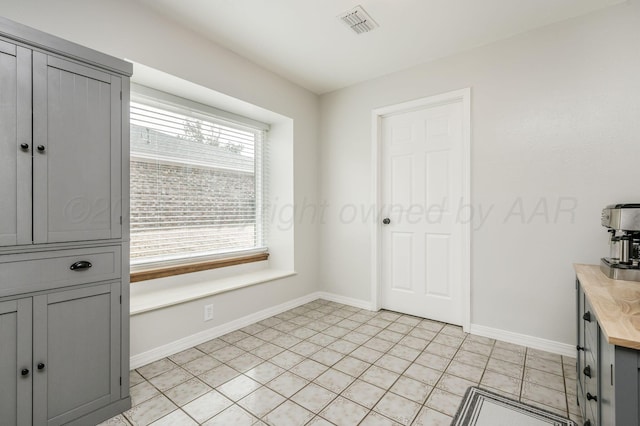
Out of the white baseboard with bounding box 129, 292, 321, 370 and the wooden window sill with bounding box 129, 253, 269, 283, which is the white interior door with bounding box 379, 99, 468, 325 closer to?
the white baseboard with bounding box 129, 292, 321, 370

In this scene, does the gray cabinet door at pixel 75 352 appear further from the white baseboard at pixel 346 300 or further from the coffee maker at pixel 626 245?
the coffee maker at pixel 626 245

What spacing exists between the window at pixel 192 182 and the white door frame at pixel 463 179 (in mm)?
1359

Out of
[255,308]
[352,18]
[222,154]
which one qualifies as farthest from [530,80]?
[255,308]

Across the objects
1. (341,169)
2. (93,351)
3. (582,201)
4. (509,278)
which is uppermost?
(341,169)

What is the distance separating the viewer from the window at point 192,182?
8.53 ft

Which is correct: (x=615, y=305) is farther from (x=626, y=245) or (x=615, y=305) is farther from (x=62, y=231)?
(x=62, y=231)

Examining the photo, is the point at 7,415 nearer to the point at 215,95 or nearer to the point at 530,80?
the point at 215,95

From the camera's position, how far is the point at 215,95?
2.80m

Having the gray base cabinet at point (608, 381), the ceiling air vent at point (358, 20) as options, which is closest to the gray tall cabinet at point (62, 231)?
the ceiling air vent at point (358, 20)

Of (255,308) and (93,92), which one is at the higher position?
(93,92)

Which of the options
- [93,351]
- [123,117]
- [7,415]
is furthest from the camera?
[123,117]

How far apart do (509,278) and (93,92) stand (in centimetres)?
327

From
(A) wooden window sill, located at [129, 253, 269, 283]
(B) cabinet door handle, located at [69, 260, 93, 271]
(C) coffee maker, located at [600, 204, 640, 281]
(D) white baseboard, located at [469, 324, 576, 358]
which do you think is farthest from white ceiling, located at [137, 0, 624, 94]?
(D) white baseboard, located at [469, 324, 576, 358]

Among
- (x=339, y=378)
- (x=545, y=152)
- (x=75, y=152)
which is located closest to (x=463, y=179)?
(x=545, y=152)
